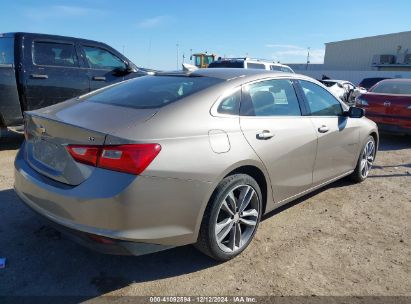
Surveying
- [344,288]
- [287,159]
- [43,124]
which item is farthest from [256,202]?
[43,124]

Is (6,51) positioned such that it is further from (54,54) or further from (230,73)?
(230,73)

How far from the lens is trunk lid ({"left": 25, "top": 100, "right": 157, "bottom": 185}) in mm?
2570

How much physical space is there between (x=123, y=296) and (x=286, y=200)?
74.2 inches

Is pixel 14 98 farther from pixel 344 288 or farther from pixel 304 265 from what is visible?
pixel 344 288

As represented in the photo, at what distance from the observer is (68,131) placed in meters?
2.68

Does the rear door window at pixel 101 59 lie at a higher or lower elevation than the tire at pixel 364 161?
higher

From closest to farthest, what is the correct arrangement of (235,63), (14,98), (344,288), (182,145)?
1. (182,145)
2. (344,288)
3. (14,98)
4. (235,63)

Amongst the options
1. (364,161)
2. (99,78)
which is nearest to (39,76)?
(99,78)

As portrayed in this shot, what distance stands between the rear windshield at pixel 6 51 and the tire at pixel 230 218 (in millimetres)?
4915

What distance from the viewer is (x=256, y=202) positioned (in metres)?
3.39

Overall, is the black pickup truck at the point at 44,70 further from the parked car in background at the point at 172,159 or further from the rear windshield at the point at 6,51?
the parked car in background at the point at 172,159

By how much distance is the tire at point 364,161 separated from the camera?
17.3ft

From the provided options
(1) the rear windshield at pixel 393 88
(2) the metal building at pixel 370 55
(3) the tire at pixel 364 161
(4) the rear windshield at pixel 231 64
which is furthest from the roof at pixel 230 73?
(2) the metal building at pixel 370 55

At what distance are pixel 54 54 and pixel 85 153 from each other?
4818 millimetres
